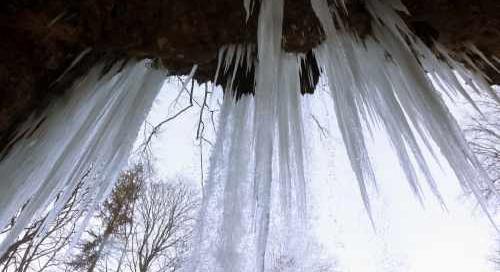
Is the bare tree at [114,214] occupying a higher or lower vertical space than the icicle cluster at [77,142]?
higher

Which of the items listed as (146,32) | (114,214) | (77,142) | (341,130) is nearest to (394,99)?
(341,130)

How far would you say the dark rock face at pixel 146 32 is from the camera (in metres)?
1.11

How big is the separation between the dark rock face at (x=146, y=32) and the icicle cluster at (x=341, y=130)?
0.24 ft

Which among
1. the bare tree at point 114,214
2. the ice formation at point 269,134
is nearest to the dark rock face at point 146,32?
the ice formation at point 269,134

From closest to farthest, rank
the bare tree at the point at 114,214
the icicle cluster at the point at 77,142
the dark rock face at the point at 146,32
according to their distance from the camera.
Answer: the dark rock face at the point at 146,32 < the icicle cluster at the point at 77,142 < the bare tree at the point at 114,214

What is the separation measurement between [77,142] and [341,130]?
89cm

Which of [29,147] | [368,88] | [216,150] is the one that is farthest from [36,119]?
[368,88]

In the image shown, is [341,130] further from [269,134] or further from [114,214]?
[114,214]

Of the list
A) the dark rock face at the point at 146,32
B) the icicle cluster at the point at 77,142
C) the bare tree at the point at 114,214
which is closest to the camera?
the dark rock face at the point at 146,32

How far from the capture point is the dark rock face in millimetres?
1110

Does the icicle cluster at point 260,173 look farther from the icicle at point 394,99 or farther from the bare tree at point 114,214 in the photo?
the bare tree at point 114,214

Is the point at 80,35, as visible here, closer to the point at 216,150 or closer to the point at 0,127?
the point at 0,127

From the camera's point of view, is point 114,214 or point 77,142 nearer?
point 77,142

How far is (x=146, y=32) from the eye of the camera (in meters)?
1.30
